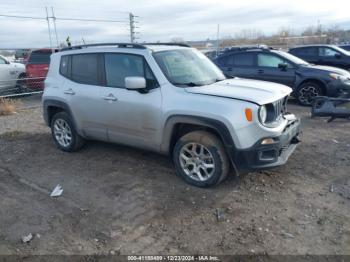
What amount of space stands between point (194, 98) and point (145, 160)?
1672mm

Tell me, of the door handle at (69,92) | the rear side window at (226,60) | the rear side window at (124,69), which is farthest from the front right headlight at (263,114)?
the rear side window at (226,60)

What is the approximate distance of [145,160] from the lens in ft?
17.8

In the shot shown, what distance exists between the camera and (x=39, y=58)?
12.8m

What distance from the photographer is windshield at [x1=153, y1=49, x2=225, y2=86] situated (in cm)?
457

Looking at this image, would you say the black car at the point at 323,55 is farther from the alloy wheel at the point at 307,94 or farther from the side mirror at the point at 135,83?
the side mirror at the point at 135,83

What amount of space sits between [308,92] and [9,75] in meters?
9.97

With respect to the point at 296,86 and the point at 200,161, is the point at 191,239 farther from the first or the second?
the point at 296,86

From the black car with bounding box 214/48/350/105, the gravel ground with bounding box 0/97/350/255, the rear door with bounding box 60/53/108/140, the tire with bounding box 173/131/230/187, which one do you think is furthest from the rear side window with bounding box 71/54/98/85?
the black car with bounding box 214/48/350/105

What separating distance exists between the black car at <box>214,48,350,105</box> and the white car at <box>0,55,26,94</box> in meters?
7.25

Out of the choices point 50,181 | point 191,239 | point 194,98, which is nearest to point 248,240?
point 191,239

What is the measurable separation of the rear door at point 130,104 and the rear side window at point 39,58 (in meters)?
8.61

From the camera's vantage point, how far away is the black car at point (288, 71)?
9227 mm

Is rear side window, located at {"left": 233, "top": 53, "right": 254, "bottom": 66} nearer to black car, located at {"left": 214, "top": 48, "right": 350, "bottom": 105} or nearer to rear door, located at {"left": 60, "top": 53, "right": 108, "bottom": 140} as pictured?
black car, located at {"left": 214, "top": 48, "right": 350, "bottom": 105}

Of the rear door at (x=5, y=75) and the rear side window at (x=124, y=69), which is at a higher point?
the rear side window at (x=124, y=69)
